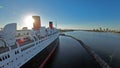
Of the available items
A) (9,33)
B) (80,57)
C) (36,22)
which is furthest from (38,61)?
(36,22)

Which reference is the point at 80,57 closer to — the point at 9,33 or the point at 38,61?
the point at 38,61

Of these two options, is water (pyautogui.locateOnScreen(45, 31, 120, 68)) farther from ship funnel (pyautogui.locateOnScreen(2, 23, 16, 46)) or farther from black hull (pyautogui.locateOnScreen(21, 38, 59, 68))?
ship funnel (pyautogui.locateOnScreen(2, 23, 16, 46))

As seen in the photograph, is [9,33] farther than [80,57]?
No

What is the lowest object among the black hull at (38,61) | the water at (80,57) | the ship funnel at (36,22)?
the water at (80,57)

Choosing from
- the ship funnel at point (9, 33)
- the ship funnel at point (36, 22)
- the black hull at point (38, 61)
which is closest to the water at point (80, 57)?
the black hull at point (38, 61)

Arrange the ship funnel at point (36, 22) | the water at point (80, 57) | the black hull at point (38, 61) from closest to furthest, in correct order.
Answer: the black hull at point (38, 61)
the water at point (80, 57)
the ship funnel at point (36, 22)

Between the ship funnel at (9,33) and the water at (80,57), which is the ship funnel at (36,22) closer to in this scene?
the water at (80,57)

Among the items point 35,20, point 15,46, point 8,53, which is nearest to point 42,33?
point 35,20

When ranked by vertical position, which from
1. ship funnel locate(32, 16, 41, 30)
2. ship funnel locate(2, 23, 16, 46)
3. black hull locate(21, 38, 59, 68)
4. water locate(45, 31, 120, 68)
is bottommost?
water locate(45, 31, 120, 68)

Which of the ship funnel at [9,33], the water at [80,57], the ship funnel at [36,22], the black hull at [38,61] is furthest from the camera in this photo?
the ship funnel at [36,22]

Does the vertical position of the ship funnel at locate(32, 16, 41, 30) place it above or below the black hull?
above

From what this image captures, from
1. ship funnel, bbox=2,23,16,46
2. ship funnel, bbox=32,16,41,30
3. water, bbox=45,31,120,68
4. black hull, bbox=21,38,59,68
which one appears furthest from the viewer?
ship funnel, bbox=32,16,41,30

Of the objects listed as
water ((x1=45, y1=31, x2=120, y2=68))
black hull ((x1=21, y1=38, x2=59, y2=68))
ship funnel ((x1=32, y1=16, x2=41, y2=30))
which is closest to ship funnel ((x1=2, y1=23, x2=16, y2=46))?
black hull ((x1=21, y1=38, x2=59, y2=68))

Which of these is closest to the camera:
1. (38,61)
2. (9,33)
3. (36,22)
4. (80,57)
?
(9,33)
